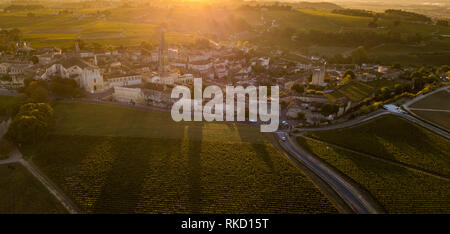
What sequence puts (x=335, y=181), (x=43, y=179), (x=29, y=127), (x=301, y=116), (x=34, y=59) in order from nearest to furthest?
(x=335, y=181)
(x=43, y=179)
(x=29, y=127)
(x=301, y=116)
(x=34, y=59)

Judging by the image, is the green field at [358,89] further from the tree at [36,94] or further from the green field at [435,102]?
the tree at [36,94]

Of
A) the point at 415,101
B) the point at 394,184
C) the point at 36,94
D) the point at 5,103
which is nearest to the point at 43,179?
the point at 36,94

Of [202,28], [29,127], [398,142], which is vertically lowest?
[398,142]

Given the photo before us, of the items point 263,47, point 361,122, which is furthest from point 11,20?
point 361,122

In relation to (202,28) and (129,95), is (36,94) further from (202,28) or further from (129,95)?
(202,28)

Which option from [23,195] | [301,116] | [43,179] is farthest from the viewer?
[301,116]
